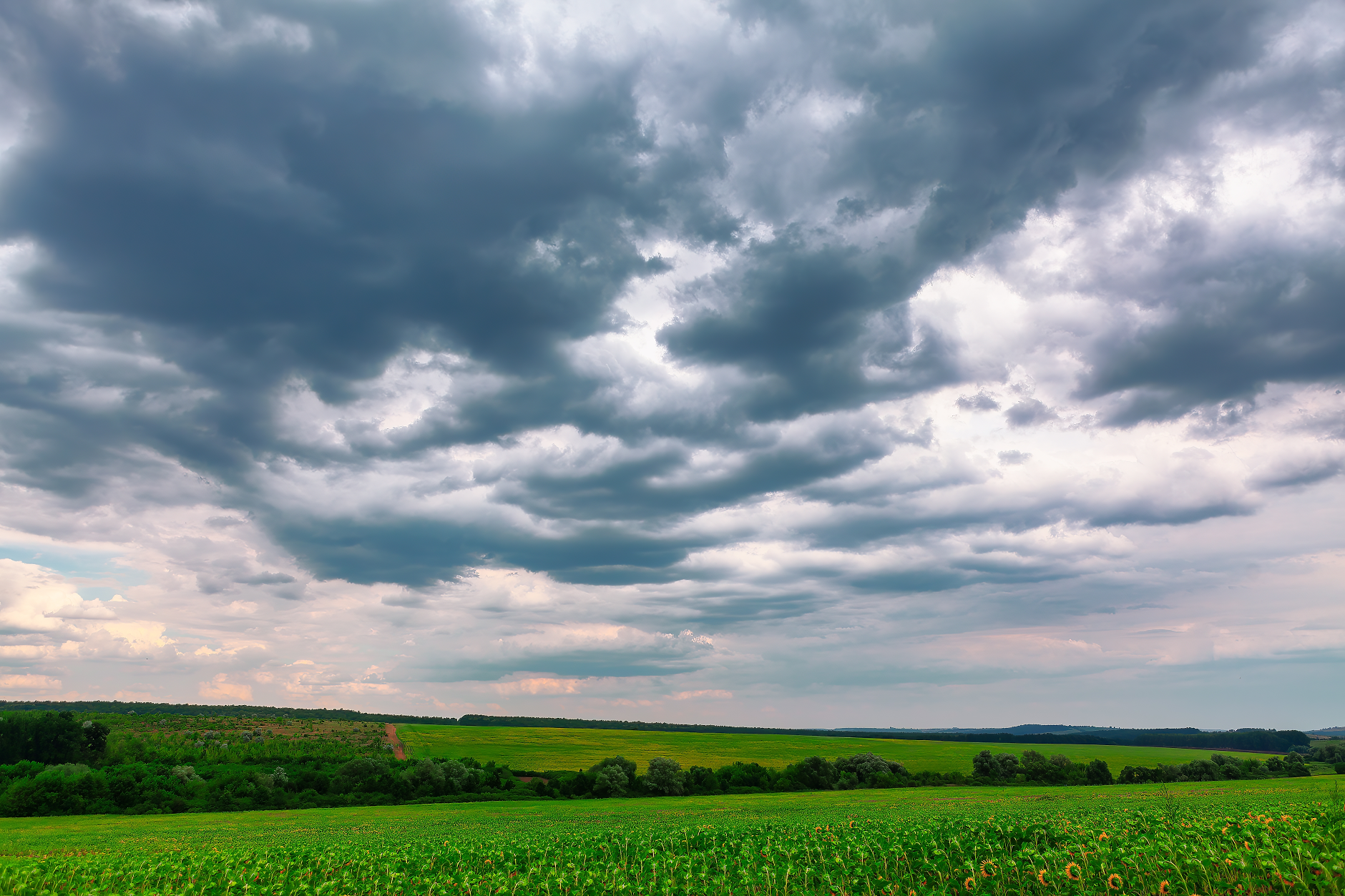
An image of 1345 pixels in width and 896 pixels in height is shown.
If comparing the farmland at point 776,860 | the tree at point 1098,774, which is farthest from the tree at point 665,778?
the farmland at point 776,860

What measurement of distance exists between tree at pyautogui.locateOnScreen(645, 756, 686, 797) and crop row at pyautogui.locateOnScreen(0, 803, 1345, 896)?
80.5 metres

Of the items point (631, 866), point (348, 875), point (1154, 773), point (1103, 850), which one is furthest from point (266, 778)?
point (1154, 773)

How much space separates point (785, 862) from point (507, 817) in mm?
60208

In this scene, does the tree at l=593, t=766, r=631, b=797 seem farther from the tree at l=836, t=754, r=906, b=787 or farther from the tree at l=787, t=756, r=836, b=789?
the tree at l=836, t=754, r=906, b=787

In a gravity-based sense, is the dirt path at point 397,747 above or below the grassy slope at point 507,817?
below

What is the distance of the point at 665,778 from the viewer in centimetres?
11088

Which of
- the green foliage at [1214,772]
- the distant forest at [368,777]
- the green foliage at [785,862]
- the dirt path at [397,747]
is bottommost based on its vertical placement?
the dirt path at [397,747]

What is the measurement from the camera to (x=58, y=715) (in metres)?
136

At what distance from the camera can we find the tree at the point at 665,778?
109562 millimetres

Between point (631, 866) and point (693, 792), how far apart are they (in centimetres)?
9249

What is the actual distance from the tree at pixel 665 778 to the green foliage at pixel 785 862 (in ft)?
247

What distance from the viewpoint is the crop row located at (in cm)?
1894

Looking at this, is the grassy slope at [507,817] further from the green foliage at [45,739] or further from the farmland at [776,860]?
the green foliage at [45,739]

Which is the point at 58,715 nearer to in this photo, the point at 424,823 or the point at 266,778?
the point at 266,778
